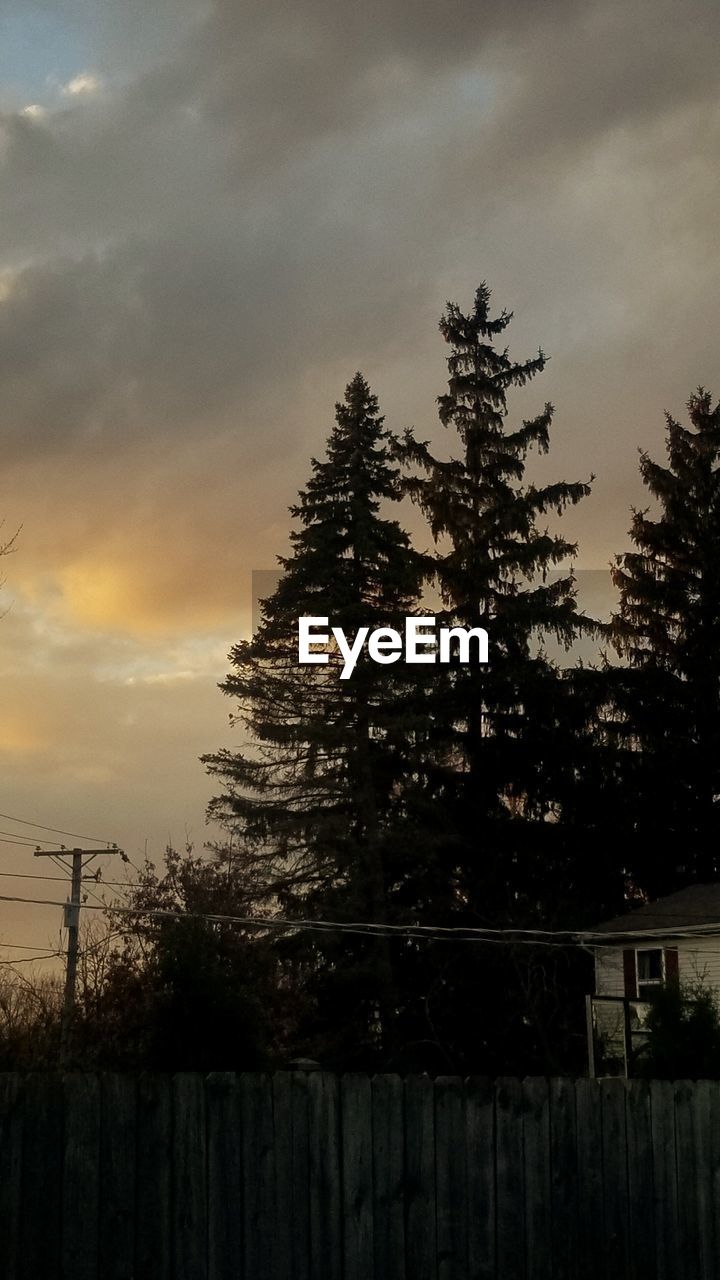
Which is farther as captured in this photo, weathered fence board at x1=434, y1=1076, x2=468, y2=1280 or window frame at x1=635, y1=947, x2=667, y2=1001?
window frame at x1=635, y1=947, x2=667, y2=1001

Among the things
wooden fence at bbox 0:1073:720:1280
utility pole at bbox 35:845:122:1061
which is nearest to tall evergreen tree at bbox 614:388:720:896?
utility pole at bbox 35:845:122:1061

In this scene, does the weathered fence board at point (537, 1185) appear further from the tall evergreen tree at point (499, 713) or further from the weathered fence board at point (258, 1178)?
the tall evergreen tree at point (499, 713)

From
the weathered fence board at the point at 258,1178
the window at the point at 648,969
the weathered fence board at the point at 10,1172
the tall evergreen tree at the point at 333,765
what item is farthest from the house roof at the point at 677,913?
the weathered fence board at the point at 10,1172

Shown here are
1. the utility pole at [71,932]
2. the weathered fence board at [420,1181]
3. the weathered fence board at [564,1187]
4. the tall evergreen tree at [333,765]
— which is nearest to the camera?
the weathered fence board at [420,1181]

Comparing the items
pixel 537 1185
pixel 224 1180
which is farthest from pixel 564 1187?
pixel 224 1180

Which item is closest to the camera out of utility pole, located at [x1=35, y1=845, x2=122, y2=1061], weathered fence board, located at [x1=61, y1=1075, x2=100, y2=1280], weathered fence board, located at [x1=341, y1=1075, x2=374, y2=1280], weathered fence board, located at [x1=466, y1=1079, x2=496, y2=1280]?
weathered fence board, located at [x1=61, y1=1075, x2=100, y2=1280]

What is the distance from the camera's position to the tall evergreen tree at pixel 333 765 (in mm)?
36656

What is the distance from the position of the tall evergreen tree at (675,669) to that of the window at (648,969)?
27.7ft

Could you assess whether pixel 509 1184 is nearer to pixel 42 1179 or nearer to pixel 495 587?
pixel 42 1179

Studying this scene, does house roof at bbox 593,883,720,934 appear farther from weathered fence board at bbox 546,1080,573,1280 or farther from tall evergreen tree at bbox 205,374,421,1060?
weathered fence board at bbox 546,1080,573,1280

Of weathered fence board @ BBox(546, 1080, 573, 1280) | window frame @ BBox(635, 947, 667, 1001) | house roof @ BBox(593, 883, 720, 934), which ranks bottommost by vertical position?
weathered fence board @ BBox(546, 1080, 573, 1280)
